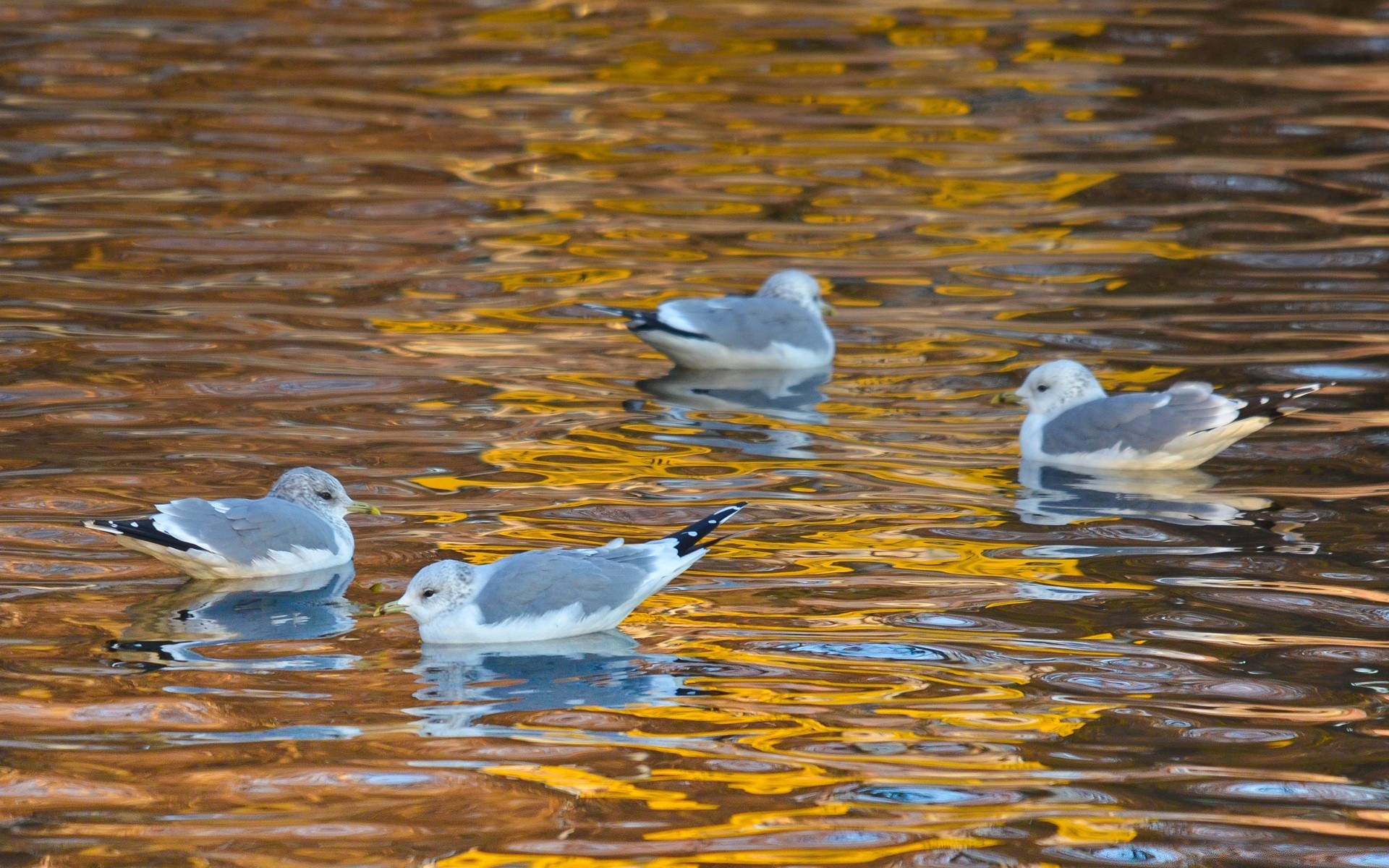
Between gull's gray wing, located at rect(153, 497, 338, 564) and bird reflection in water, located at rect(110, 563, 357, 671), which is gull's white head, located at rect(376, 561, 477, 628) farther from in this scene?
gull's gray wing, located at rect(153, 497, 338, 564)

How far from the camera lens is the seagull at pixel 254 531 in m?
7.48

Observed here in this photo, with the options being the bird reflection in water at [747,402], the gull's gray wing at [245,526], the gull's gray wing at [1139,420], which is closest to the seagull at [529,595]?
the gull's gray wing at [245,526]

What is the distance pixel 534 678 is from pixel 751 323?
17.5 feet

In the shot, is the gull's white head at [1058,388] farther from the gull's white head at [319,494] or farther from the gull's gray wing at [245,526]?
the gull's gray wing at [245,526]

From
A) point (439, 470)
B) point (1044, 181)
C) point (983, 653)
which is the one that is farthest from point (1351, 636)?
point (1044, 181)

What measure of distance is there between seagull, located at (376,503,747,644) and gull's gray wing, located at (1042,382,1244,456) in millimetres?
3160

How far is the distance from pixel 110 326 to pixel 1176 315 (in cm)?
675

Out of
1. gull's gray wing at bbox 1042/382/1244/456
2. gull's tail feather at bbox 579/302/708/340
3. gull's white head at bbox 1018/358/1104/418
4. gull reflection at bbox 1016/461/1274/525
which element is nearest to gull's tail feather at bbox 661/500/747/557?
gull reflection at bbox 1016/461/1274/525

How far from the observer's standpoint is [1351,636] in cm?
726

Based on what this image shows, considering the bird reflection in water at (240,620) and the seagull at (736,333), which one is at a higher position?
the seagull at (736,333)

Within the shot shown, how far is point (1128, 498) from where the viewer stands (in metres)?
9.30

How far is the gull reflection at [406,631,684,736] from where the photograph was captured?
6480 mm

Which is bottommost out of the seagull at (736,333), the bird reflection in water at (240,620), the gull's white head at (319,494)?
the bird reflection in water at (240,620)

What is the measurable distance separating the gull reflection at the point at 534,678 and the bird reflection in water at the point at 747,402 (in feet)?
9.62
